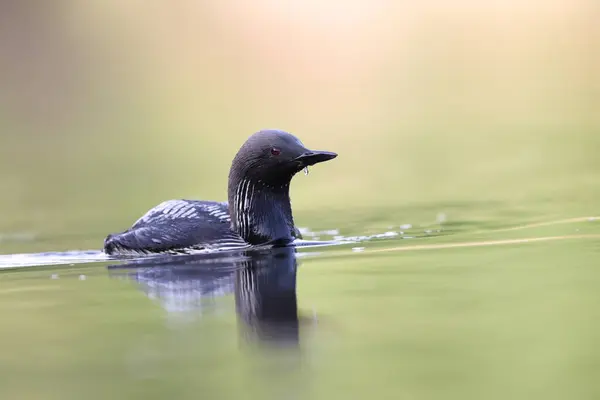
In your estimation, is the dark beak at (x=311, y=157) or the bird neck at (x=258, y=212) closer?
the dark beak at (x=311, y=157)

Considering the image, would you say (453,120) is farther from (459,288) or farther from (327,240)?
(459,288)

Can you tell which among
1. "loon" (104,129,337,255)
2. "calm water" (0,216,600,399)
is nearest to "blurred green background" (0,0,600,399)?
"calm water" (0,216,600,399)

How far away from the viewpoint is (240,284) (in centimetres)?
640

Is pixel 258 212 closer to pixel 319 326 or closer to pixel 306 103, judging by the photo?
pixel 319 326

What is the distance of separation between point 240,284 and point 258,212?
87.1 inches

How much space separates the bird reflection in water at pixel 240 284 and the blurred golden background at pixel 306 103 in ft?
7.46

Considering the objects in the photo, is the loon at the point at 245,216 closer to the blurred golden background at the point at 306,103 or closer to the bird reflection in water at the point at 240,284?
the bird reflection in water at the point at 240,284

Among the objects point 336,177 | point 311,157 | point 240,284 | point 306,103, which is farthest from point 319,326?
point 306,103

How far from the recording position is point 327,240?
8.80 meters

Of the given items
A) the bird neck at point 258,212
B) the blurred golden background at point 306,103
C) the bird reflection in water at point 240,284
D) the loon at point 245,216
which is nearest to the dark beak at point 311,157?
the loon at point 245,216

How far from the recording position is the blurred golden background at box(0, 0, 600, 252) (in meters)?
12.8

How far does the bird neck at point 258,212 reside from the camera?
8547mm

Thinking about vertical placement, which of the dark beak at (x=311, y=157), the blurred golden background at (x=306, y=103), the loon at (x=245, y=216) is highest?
the blurred golden background at (x=306, y=103)

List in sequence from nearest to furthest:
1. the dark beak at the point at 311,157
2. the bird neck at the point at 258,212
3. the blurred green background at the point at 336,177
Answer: the blurred green background at the point at 336,177
the dark beak at the point at 311,157
the bird neck at the point at 258,212
